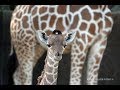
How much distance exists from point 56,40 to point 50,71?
565 mm

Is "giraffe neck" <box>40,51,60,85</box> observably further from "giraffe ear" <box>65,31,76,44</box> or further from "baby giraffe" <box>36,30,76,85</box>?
"giraffe ear" <box>65,31,76,44</box>

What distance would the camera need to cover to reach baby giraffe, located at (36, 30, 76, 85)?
8.55m

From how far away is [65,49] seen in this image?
8930 mm

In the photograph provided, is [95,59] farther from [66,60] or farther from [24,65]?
[24,65]

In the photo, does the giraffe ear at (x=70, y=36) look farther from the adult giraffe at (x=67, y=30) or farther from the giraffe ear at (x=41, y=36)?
the giraffe ear at (x=41, y=36)

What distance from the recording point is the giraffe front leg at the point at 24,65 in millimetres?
9172

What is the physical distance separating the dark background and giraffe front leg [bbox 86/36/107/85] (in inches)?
3.0

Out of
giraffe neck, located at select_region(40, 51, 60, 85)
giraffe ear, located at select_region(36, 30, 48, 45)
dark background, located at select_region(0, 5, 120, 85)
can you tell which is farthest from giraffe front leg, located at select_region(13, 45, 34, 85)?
giraffe neck, located at select_region(40, 51, 60, 85)

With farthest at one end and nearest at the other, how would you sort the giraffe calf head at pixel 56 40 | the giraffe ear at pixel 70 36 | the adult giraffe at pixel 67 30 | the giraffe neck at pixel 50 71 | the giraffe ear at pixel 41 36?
the adult giraffe at pixel 67 30
the giraffe ear at pixel 70 36
the giraffe ear at pixel 41 36
the giraffe calf head at pixel 56 40
the giraffe neck at pixel 50 71

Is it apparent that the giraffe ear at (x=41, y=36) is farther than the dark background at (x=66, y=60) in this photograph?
No

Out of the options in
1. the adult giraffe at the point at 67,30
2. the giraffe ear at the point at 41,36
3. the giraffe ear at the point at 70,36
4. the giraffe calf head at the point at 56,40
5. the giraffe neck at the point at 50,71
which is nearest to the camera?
the giraffe neck at the point at 50,71

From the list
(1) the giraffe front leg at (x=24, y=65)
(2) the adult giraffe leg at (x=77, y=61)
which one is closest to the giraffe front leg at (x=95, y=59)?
(2) the adult giraffe leg at (x=77, y=61)

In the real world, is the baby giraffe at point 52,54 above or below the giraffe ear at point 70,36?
below

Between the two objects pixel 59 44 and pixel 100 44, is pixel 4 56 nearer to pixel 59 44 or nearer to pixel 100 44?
pixel 59 44
